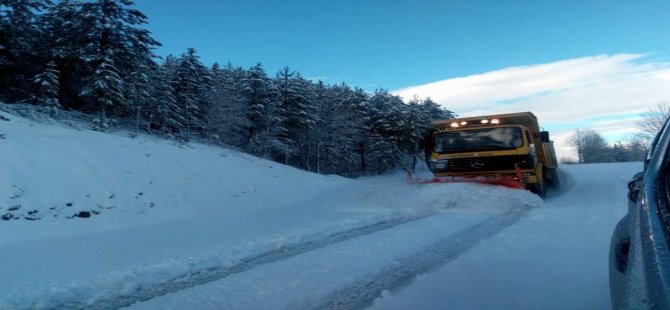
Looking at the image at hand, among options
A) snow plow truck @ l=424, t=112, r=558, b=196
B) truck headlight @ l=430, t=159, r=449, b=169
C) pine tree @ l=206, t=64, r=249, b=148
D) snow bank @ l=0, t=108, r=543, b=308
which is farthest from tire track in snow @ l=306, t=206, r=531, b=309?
pine tree @ l=206, t=64, r=249, b=148

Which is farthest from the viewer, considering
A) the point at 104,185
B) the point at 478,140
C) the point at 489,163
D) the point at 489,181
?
the point at 104,185

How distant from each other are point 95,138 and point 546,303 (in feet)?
64.2

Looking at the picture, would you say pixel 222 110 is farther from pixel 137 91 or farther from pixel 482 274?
pixel 482 274

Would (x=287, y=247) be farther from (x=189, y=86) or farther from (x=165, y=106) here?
(x=189, y=86)

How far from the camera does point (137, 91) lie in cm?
3347

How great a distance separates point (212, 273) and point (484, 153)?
9.06 metres

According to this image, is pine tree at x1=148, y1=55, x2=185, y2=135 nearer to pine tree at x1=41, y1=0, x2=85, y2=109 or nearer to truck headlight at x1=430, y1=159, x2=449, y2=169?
pine tree at x1=41, y1=0, x2=85, y2=109

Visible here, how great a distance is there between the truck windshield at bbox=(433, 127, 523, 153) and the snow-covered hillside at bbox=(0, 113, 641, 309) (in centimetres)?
196

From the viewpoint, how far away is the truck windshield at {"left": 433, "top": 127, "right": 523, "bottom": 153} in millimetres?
12734

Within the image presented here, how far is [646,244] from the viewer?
1.74 meters

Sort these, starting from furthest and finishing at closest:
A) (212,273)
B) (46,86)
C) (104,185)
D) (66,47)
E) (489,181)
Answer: (66,47), (46,86), (104,185), (489,181), (212,273)

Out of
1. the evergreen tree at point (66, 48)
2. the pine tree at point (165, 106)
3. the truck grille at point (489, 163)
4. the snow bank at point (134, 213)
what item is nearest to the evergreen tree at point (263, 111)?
the pine tree at point (165, 106)

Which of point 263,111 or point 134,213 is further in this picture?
point 263,111

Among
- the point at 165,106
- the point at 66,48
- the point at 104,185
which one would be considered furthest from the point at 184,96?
the point at 104,185
